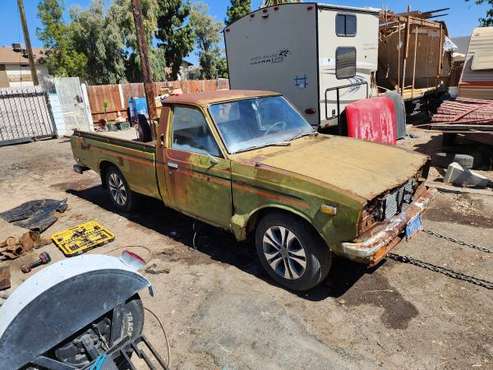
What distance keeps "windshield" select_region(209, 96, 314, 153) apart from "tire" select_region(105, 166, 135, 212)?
2.22 meters

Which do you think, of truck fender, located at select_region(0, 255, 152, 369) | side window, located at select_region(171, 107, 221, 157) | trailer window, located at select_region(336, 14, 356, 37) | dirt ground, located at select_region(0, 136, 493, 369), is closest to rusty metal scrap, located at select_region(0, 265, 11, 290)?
dirt ground, located at select_region(0, 136, 493, 369)

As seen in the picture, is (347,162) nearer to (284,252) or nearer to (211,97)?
(284,252)

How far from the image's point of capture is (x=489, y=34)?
28.9 ft

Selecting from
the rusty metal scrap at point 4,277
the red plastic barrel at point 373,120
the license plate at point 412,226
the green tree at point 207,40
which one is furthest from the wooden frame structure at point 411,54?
the green tree at point 207,40

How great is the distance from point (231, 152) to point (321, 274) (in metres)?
1.50

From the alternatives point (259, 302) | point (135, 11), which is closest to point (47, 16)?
point (135, 11)

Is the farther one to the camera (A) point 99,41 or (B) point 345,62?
(A) point 99,41

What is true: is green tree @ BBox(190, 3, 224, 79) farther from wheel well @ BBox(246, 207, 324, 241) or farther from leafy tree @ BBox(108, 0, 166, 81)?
wheel well @ BBox(246, 207, 324, 241)

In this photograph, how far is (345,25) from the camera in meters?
8.61

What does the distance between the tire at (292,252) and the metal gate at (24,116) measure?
13541 millimetres

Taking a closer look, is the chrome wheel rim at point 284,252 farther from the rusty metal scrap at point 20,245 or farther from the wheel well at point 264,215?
the rusty metal scrap at point 20,245

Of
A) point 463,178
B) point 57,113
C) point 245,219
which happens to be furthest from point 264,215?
point 57,113

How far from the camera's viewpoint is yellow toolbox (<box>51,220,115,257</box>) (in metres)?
4.70

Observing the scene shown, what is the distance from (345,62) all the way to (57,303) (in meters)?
8.38
